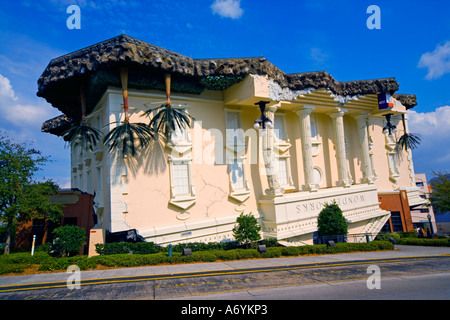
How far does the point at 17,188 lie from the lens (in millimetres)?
15516

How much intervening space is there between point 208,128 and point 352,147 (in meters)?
16.2

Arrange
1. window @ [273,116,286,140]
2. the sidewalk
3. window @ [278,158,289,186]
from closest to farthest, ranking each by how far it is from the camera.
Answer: the sidewalk < window @ [278,158,289,186] < window @ [273,116,286,140]

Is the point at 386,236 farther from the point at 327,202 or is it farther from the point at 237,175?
the point at 237,175

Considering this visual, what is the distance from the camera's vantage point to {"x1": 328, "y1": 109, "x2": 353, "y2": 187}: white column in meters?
23.9

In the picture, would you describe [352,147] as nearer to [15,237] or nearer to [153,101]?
[153,101]

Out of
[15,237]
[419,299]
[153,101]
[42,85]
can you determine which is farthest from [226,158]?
[15,237]

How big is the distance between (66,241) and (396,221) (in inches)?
1098

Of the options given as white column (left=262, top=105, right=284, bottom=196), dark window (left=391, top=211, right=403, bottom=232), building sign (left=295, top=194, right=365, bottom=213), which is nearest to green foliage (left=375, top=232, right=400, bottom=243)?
dark window (left=391, top=211, right=403, bottom=232)

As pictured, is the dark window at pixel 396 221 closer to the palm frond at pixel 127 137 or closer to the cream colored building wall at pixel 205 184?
the cream colored building wall at pixel 205 184

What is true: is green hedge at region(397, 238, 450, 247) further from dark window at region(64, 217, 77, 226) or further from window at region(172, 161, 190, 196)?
dark window at region(64, 217, 77, 226)

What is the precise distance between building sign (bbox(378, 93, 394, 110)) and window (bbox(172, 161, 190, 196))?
1892 centimetres

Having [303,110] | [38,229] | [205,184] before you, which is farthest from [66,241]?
[303,110]

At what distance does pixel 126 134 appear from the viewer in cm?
1526

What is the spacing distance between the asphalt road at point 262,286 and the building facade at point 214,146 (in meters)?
5.97
